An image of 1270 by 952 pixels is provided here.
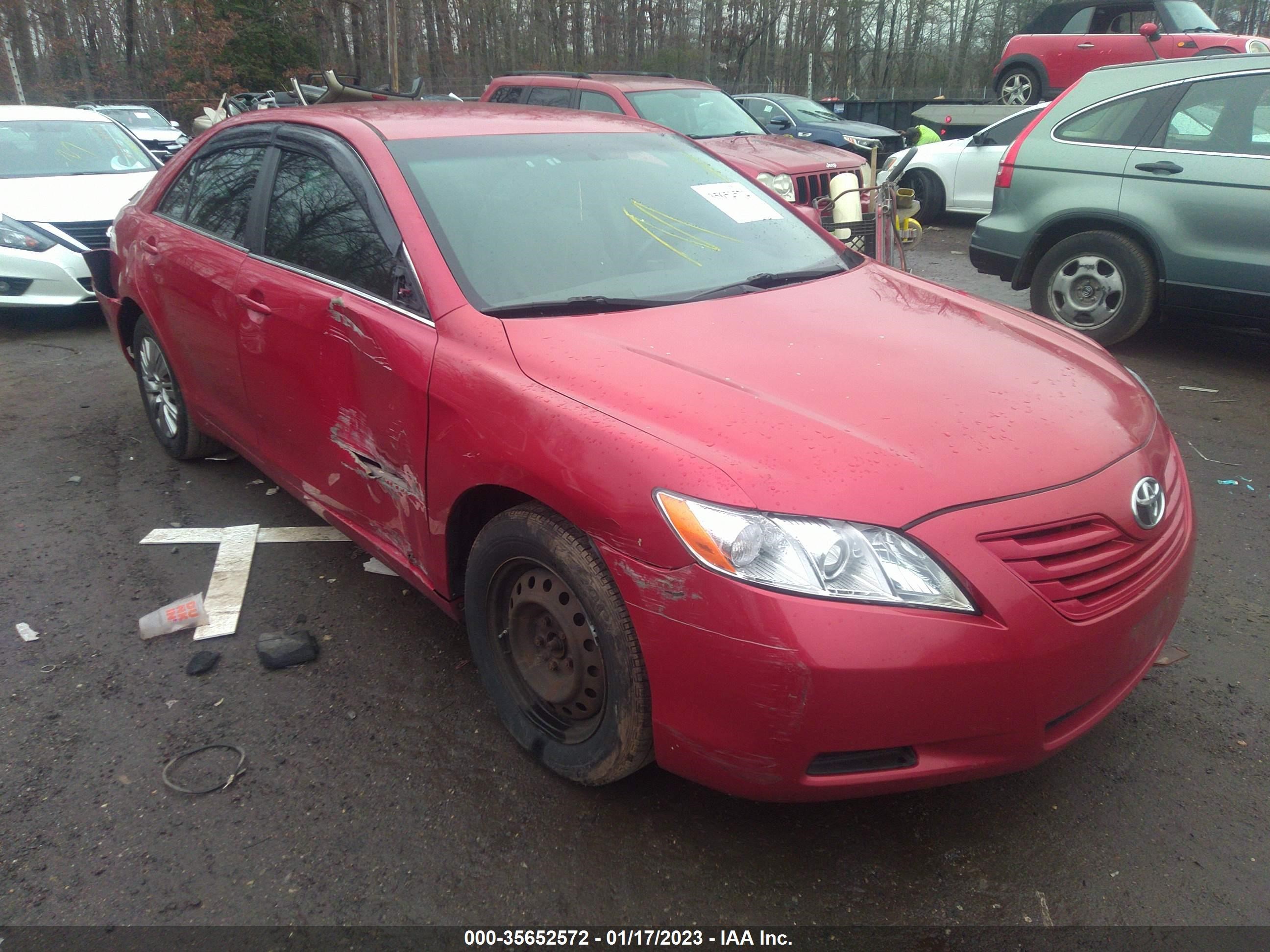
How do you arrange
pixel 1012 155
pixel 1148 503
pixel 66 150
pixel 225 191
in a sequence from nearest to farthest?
pixel 1148 503 < pixel 225 191 < pixel 1012 155 < pixel 66 150

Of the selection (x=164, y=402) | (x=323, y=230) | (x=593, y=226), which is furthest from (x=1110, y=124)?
(x=164, y=402)

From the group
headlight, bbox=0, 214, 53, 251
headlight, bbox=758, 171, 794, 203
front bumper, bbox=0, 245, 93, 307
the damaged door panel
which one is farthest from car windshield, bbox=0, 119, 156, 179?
the damaged door panel

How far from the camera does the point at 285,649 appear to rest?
311 cm

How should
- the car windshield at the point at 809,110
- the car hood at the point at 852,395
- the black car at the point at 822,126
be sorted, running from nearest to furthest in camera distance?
the car hood at the point at 852,395 → the black car at the point at 822,126 → the car windshield at the point at 809,110

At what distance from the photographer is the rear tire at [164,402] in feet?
14.6

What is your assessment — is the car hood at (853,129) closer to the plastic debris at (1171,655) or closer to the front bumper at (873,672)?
the plastic debris at (1171,655)

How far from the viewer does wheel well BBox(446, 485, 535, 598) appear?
245 centimetres

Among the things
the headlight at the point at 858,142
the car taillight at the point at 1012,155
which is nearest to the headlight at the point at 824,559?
the car taillight at the point at 1012,155

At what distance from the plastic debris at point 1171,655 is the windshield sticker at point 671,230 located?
6.31 feet

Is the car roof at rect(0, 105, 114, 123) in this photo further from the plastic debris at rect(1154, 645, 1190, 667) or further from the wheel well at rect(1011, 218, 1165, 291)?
the plastic debris at rect(1154, 645, 1190, 667)

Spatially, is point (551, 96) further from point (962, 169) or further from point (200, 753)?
point (200, 753)

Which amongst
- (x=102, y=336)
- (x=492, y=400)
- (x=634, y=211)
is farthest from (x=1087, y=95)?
(x=102, y=336)

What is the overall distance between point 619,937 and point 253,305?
2436mm

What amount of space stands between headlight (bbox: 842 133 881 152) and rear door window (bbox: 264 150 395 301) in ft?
42.3
